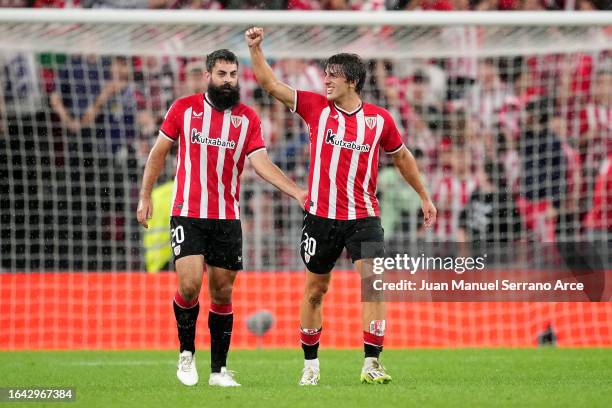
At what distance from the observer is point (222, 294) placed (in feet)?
28.0

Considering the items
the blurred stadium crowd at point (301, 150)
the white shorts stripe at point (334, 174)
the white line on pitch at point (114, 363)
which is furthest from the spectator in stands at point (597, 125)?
the white shorts stripe at point (334, 174)

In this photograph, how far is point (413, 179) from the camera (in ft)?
28.9

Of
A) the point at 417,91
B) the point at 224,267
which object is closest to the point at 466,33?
the point at 417,91

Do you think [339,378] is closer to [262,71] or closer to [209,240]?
[209,240]

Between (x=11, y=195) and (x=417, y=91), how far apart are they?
17.5ft

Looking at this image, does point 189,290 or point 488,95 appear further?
point 488,95

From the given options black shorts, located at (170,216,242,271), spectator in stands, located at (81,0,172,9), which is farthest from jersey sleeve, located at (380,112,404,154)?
spectator in stands, located at (81,0,172,9)

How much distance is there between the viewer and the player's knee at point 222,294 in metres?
8.53

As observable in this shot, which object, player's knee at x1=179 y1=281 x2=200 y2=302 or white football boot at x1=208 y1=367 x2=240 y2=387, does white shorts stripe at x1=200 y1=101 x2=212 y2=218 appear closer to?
player's knee at x1=179 y1=281 x2=200 y2=302

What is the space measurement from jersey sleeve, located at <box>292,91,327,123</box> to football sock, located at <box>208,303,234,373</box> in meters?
1.55

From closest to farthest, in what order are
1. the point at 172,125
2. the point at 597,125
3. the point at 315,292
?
the point at 172,125 < the point at 315,292 < the point at 597,125

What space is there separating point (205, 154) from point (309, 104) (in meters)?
0.85

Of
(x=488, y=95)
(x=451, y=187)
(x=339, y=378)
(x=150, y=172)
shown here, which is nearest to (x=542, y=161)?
(x=451, y=187)

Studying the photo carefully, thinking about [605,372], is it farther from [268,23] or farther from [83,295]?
[83,295]
